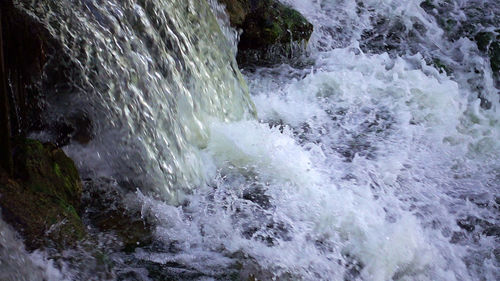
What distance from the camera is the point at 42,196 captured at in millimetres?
3195

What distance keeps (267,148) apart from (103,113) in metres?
1.44

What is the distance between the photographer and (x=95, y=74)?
394cm

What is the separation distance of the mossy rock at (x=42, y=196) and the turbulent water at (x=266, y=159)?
0.46 feet

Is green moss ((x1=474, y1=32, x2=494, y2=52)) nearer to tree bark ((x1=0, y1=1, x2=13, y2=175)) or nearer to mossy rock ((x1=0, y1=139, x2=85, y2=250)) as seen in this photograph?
mossy rock ((x1=0, y1=139, x2=85, y2=250))

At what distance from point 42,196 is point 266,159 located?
6.28 ft

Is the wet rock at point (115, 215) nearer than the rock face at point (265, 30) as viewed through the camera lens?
Yes

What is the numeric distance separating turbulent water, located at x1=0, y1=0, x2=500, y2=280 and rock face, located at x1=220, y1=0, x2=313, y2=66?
0.87 feet

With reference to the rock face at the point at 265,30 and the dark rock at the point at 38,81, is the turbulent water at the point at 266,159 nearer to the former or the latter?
the dark rock at the point at 38,81

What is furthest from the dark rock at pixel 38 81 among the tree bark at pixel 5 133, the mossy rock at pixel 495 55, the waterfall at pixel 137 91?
the mossy rock at pixel 495 55

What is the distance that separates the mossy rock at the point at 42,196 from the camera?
297 centimetres

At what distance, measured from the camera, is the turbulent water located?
360cm

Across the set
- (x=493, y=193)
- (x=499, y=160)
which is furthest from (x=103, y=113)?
(x=499, y=160)

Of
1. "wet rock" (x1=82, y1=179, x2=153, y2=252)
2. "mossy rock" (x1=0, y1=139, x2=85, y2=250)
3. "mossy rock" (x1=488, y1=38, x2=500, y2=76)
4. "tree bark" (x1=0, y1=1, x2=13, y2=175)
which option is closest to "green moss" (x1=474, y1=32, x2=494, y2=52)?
"mossy rock" (x1=488, y1=38, x2=500, y2=76)

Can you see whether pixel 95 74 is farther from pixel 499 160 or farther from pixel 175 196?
pixel 499 160
